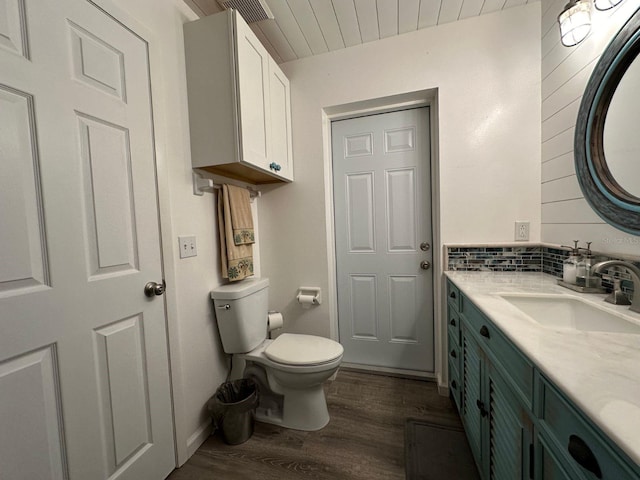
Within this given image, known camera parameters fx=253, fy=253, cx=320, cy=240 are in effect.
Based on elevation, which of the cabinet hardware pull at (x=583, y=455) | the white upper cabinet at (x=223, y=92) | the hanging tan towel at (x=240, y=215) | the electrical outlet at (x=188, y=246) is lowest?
the cabinet hardware pull at (x=583, y=455)

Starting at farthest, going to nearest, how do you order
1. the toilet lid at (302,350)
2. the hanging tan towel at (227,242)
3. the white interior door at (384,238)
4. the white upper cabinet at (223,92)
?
the white interior door at (384,238), the hanging tan towel at (227,242), the toilet lid at (302,350), the white upper cabinet at (223,92)

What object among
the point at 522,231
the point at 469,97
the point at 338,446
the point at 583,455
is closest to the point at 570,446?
the point at 583,455

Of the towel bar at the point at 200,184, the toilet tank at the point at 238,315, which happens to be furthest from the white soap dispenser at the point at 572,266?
the towel bar at the point at 200,184

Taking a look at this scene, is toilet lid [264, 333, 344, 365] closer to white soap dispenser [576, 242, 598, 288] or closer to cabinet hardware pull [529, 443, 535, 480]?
cabinet hardware pull [529, 443, 535, 480]

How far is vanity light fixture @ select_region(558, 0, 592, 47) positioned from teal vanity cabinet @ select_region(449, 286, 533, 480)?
1206 millimetres

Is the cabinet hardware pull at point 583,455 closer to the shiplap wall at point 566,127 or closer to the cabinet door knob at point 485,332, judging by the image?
the cabinet door knob at point 485,332

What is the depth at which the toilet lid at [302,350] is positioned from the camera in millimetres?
1337

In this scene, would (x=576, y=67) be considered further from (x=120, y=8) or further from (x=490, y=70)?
(x=120, y=8)

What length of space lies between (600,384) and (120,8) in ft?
5.98

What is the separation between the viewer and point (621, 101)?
0.94m

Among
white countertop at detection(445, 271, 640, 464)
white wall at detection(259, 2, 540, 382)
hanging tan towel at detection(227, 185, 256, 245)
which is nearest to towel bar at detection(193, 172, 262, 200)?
hanging tan towel at detection(227, 185, 256, 245)

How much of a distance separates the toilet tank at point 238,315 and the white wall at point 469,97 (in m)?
0.74

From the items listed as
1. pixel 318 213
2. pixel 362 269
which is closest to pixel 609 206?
pixel 362 269

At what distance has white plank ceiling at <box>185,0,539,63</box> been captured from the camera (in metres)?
1.39
